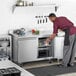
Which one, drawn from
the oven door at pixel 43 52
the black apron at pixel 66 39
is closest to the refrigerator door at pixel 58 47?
the oven door at pixel 43 52

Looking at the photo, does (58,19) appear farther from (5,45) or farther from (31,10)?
(5,45)

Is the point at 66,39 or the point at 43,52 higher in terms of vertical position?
the point at 66,39

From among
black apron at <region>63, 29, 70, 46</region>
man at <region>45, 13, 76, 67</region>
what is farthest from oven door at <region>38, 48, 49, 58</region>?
black apron at <region>63, 29, 70, 46</region>

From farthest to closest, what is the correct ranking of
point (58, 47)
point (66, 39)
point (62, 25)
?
1. point (58, 47)
2. point (66, 39)
3. point (62, 25)

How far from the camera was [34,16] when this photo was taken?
21.7 feet

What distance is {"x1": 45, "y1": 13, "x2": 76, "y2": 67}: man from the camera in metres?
5.93

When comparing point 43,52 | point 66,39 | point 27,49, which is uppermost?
point 66,39

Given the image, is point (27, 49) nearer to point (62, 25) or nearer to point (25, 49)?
point (25, 49)

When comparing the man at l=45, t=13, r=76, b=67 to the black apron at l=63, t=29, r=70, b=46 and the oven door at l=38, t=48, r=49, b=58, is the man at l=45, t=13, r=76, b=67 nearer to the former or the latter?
the black apron at l=63, t=29, r=70, b=46

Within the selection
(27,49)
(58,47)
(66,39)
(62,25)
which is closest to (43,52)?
(58,47)

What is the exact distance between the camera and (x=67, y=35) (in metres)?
6.02

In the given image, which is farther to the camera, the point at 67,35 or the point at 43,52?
the point at 43,52

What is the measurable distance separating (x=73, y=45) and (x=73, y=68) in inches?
20.6

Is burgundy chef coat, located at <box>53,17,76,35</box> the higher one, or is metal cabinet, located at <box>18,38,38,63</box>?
burgundy chef coat, located at <box>53,17,76,35</box>
